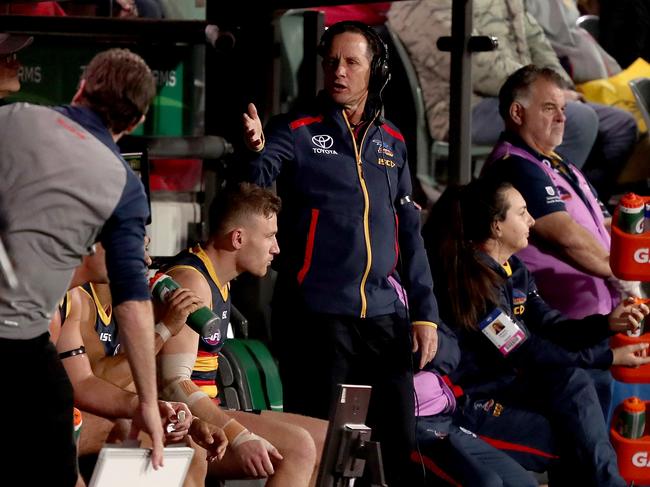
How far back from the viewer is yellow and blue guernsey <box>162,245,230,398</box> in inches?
173

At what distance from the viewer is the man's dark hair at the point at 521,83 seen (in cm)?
559

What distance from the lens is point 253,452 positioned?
13.0 ft

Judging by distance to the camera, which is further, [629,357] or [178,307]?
[629,357]

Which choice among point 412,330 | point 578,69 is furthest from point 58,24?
point 578,69

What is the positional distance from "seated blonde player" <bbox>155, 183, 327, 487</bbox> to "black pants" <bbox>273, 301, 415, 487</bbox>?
5.8 inches

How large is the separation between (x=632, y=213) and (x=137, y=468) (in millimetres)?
2402

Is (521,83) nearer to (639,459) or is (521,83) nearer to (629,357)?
(629,357)

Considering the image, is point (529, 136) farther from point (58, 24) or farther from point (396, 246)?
point (58, 24)

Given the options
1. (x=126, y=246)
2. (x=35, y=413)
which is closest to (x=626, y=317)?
(x=126, y=246)

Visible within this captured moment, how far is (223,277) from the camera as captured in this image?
4465mm

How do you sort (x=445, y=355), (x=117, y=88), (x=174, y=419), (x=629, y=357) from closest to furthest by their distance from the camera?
(x=117, y=88)
(x=174, y=419)
(x=445, y=355)
(x=629, y=357)

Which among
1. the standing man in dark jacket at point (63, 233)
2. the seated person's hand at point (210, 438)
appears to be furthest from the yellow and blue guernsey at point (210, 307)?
the standing man in dark jacket at point (63, 233)

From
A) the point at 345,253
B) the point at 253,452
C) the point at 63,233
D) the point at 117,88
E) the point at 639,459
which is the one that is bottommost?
the point at 639,459

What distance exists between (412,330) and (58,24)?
1.98 meters
